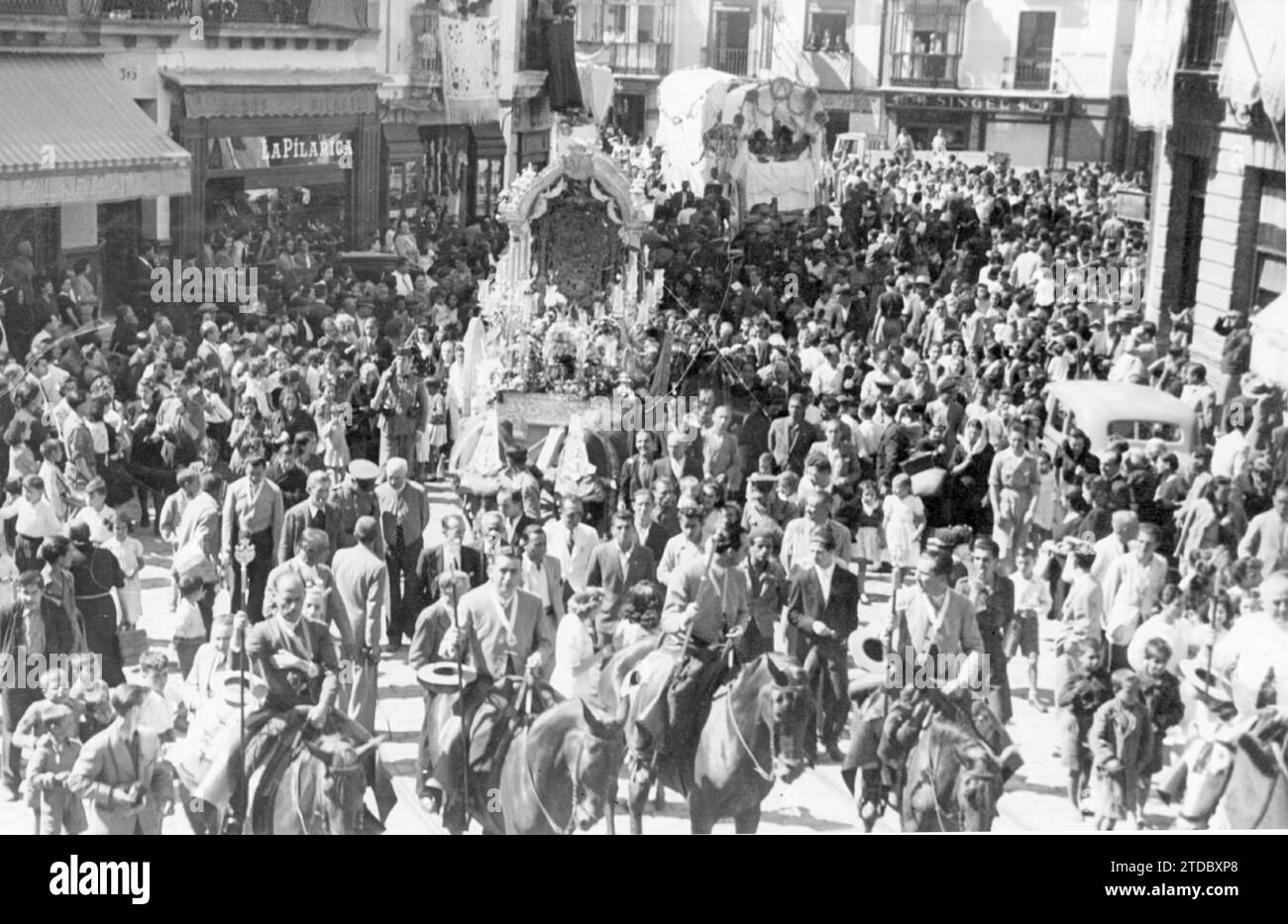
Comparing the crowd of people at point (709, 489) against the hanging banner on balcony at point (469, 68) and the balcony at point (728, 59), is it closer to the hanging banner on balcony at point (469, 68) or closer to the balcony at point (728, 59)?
the hanging banner on balcony at point (469, 68)

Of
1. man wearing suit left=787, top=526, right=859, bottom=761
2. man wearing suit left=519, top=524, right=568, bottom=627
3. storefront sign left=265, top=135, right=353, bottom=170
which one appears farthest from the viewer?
storefront sign left=265, top=135, right=353, bottom=170

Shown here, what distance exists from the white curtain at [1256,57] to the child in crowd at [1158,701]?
16.9 ft

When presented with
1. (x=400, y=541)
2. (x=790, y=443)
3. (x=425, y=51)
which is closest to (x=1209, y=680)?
(x=790, y=443)

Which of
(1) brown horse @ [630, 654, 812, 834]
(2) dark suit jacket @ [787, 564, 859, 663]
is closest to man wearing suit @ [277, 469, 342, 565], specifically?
(1) brown horse @ [630, 654, 812, 834]

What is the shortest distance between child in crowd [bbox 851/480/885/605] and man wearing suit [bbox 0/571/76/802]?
504cm

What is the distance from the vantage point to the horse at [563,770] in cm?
944

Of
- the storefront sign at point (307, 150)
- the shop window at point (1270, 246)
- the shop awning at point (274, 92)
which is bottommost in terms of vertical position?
the shop window at point (1270, 246)

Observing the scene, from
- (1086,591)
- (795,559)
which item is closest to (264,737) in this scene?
(795,559)

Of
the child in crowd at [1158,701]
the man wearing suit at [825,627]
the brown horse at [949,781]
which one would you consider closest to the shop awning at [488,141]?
the man wearing suit at [825,627]

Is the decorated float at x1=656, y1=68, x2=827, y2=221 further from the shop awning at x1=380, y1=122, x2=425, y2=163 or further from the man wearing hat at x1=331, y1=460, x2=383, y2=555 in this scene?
the man wearing hat at x1=331, y1=460, x2=383, y2=555

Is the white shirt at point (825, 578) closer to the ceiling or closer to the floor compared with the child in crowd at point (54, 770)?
closer to the ceiling

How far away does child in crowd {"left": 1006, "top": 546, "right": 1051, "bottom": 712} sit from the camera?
423 inches

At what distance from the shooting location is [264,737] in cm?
937

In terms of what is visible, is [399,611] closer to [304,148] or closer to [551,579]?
[551,579]
